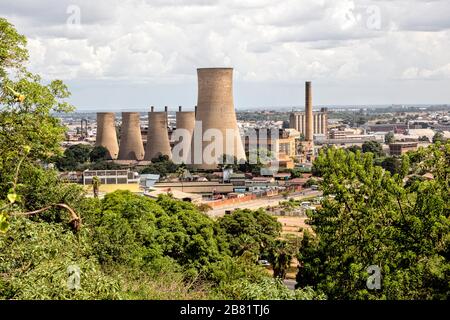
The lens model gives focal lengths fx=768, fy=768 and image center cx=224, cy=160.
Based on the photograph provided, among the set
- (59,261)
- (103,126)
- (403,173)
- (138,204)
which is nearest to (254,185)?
(103,126)

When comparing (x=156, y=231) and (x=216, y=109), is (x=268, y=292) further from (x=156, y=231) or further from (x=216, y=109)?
(x=216, y=109)

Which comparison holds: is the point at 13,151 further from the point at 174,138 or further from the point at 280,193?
the point at 174,138

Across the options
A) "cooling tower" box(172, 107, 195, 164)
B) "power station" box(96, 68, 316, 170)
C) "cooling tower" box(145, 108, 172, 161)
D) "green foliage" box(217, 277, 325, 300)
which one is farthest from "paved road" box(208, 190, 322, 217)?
"green foliage" box(217, 277, 325, 300)

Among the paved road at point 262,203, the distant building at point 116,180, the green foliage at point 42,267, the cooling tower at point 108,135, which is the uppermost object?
the green foliage at point 42,267

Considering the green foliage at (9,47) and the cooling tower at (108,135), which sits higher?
the green foliage at (9,47)

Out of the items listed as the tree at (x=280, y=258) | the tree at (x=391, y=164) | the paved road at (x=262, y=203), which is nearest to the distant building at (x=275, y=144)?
the tree at (x=391, y=164)

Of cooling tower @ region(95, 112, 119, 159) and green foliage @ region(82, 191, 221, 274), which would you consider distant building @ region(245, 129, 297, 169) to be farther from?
green foliage @ region(82, 191, 221, 274)

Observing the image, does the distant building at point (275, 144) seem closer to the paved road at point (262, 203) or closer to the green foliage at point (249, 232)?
the paved road at point (262, 203)
